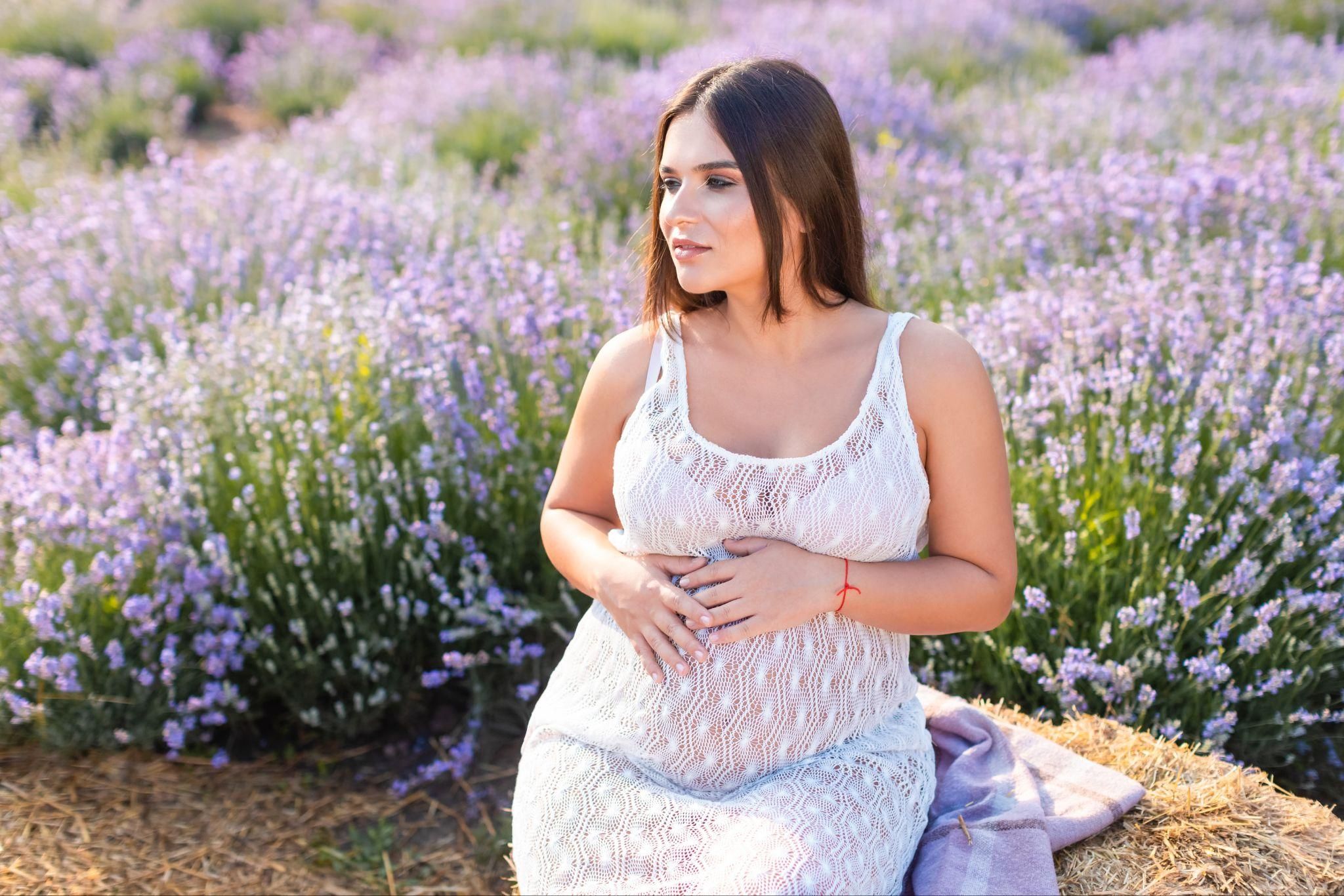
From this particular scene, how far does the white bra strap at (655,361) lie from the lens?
78.1 inches

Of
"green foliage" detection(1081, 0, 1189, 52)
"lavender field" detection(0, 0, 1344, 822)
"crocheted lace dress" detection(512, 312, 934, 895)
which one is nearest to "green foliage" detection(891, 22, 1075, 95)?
"green foliage" detection(1081, 0, 1189, 52)

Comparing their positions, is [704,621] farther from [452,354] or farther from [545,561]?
[452,354]

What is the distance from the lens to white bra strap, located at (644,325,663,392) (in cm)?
198

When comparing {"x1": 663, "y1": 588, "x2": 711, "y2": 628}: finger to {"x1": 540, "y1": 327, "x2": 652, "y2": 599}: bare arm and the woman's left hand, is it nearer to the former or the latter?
the woman's left hand

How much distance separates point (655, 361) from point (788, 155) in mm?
425

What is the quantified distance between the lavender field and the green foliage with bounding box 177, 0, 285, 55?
6.23 m

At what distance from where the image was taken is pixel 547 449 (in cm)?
304

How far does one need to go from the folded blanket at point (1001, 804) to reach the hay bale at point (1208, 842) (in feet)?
0.14

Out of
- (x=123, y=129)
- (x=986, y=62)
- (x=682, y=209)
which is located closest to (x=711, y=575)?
(x=682, y=209)

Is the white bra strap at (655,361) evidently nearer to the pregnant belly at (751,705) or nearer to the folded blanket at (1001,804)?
the pregnant belly at (751,705)

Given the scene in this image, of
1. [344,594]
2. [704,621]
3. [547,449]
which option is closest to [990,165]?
[547,449]

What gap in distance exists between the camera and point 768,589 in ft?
5.89

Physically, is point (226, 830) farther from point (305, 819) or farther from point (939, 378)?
point (939, 378)

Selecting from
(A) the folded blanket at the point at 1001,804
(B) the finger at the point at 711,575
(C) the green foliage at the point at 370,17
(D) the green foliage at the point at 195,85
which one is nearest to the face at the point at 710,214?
(B) the finger at the point at 711,575
